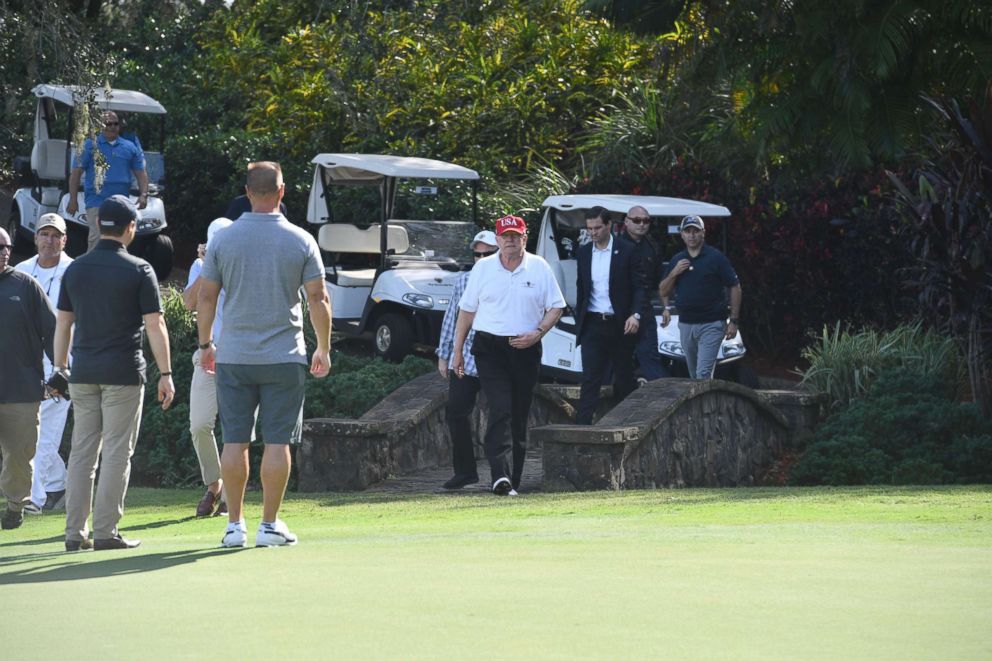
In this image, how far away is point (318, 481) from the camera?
493 inches

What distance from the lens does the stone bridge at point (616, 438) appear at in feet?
38.6

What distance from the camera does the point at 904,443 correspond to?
43.1ft

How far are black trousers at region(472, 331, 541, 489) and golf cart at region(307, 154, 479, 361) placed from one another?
16.7ft

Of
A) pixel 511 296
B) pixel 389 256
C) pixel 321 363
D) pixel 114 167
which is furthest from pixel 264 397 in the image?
pixel 114 167

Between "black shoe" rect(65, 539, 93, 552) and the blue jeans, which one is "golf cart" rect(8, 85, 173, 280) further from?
"black shoe" rect(65, 539, 93, 552)

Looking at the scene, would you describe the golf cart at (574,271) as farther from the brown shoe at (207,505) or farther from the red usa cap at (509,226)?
the brown shoe at (207,505)

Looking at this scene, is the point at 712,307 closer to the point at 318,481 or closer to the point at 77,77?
the point at 318,481

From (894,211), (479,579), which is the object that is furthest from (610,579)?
(894,211)

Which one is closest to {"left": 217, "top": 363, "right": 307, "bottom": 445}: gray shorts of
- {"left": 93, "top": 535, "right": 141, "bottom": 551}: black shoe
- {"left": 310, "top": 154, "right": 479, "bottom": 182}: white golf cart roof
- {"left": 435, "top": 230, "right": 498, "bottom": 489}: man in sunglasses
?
{"left": 93, "top": 535, "right": 141, "bottom": 551}: black shoe

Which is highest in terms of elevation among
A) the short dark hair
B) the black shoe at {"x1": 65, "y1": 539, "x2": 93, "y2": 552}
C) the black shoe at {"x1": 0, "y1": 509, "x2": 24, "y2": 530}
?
the short dark hair

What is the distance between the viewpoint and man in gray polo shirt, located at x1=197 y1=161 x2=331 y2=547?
7.95 meters

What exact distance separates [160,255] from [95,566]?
43.7ft

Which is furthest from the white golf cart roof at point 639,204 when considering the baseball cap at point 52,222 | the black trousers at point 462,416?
the baseball cap at point 52,222

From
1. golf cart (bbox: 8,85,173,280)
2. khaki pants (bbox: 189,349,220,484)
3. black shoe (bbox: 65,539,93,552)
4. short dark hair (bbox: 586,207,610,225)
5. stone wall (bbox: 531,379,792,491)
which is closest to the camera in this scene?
black shoe (bbox: 65,539,93,552)
